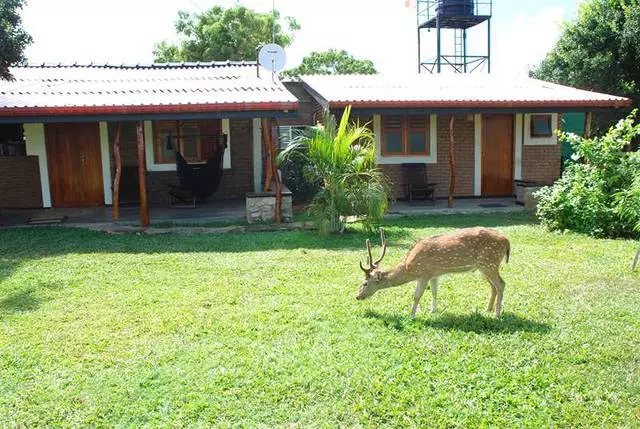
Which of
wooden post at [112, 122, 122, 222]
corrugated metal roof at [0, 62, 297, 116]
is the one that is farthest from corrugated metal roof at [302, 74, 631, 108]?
wooden post at [112, 122, 122, 222]

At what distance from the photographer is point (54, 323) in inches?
212

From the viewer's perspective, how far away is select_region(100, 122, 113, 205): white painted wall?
13094mm

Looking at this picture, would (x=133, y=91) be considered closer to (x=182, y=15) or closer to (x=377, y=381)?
(x=377, y=381)

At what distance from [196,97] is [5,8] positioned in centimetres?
356

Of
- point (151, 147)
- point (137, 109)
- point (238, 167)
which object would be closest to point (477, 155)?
point (238, 167)

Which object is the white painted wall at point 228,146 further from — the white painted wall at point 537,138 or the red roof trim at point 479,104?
the white painted wall at point 537,138

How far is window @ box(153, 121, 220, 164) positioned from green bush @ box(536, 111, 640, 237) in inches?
278

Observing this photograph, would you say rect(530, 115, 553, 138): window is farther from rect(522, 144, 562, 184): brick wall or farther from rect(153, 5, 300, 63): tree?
rect(153, 5, 300, 63): tree

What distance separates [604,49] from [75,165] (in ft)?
48.8

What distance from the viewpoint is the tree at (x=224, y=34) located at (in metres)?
29.2

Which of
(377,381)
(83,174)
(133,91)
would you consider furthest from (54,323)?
(83,174)

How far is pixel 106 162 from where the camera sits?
1312 cm

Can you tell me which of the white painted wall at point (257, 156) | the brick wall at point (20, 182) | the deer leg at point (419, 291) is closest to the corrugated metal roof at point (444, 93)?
the white painted wall at point (257, 156)

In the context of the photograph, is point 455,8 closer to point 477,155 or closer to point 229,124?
point 477,155
